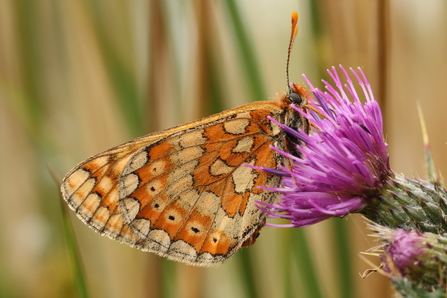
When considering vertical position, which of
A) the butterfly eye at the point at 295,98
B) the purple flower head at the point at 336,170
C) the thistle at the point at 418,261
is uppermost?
the butterfly eye at the point at 295,98

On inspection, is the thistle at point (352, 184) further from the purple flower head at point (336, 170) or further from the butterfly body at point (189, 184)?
the butterfly body at point (189, 184)

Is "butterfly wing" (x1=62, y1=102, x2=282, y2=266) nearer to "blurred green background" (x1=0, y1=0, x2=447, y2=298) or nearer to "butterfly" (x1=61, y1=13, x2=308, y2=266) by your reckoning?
"butterfly" (x1=61, y1=13, x2=308, y2=266)

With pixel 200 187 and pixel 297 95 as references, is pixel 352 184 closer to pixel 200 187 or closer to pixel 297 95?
pixel 297 95

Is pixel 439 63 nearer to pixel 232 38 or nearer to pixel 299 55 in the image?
pixel 299 55

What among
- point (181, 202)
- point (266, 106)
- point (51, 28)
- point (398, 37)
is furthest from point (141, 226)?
point (398, 37)

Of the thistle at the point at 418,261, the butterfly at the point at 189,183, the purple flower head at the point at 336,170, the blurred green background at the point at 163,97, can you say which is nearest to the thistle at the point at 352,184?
the purple flower head at the point at 336,170

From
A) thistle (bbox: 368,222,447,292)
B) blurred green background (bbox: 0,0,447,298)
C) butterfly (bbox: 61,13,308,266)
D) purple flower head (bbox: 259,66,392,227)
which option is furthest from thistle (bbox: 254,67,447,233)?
blurred green background (bbox: 0,0,447,298)

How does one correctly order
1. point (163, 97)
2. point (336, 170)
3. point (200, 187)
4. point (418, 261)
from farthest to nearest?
point (163, 97) → point (200, 187) → point (336, 170) → point (418, 261)

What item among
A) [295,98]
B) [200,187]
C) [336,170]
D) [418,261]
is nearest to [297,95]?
[295,98]
